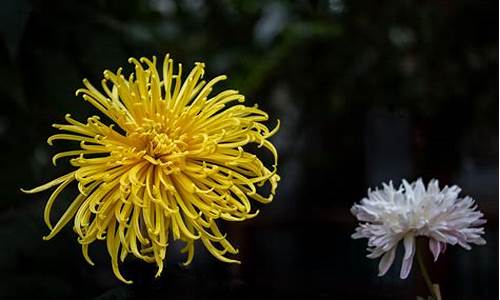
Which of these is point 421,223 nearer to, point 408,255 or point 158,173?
point 408,255

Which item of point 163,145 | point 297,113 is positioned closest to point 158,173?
point 163,145

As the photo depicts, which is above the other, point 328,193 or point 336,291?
point 328,193

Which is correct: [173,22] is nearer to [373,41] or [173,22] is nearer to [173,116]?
[373,41]

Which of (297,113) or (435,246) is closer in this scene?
(435,246)

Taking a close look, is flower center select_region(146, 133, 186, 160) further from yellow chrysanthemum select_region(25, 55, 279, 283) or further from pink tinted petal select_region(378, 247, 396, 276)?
pink tinted petal select_region(378, 247, 396, 276)

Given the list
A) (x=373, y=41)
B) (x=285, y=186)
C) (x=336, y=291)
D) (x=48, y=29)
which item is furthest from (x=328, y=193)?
(x=336, y=291)

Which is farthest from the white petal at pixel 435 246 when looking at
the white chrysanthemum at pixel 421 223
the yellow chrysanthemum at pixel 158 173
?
the yellow chrysanthemum at pixel 158 173
